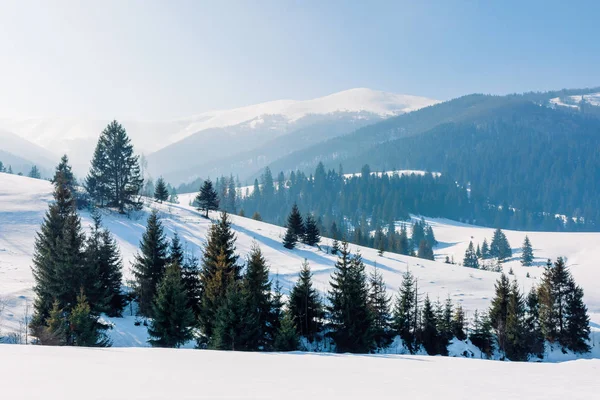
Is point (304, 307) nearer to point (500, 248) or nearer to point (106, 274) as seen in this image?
point (106, 274)

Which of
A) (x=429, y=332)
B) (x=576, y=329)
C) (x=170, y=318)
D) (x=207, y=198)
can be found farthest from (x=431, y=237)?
(x=170, y=318)

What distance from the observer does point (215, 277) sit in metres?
24.4

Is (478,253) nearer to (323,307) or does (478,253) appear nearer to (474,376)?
(323,307)

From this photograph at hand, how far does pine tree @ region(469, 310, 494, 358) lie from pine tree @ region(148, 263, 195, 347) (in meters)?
27.5

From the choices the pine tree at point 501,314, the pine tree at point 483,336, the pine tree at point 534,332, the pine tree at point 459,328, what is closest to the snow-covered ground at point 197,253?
the pine tree at point 483,336

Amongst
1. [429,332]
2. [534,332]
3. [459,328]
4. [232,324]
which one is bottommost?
[534,332]

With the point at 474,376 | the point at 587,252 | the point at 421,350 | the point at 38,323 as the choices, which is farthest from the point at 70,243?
the point at 587,252

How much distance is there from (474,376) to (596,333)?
37.5 metres

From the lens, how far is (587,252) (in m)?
112

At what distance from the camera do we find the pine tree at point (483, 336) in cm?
3469

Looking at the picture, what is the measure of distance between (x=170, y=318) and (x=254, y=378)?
13.8 meters

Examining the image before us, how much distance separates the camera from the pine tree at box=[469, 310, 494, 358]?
34688 mm

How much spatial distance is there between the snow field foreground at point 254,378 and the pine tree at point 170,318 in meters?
8.06

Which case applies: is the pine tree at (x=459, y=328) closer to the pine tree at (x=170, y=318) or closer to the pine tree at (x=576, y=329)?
the pine tree at (x=576, y=329)
